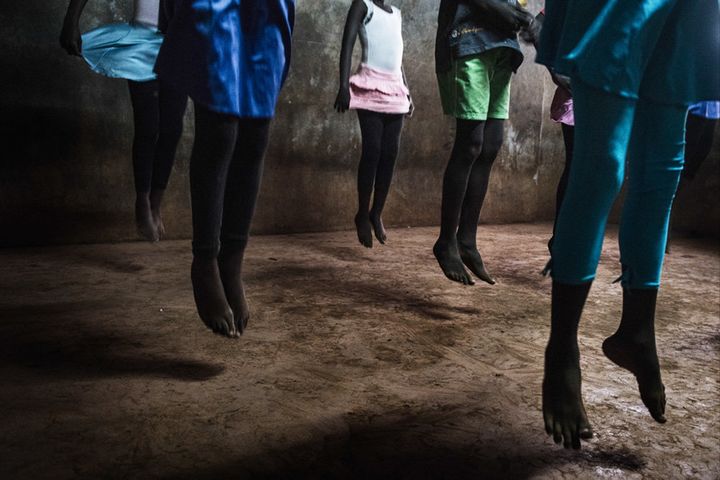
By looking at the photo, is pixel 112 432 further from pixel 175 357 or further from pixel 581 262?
pixel 581 262

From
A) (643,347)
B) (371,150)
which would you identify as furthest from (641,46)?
(371,150)

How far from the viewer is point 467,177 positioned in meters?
2.82

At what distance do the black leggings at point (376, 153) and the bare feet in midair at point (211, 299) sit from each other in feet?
6.95

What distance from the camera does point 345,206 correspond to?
492 centimetres

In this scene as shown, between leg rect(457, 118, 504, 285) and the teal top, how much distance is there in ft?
4.95

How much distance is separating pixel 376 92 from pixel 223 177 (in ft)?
7.14

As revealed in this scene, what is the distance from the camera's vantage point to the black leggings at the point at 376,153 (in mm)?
3938

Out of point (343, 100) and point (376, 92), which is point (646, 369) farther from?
point (376, 92)

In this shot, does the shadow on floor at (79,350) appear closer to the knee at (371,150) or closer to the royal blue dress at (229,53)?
the royal blue dress at (229,53)

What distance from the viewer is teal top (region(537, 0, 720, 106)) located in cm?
125

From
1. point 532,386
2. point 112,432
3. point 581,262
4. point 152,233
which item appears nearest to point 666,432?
point 532,386

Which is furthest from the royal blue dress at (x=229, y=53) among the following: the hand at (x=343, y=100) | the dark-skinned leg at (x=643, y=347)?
the hand at (x=343, y=100)

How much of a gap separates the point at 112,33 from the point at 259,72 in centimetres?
178

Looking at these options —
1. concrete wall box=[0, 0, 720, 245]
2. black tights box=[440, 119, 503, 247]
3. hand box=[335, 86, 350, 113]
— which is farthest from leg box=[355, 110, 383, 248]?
black tights box=[440, 119, 503, 247]
